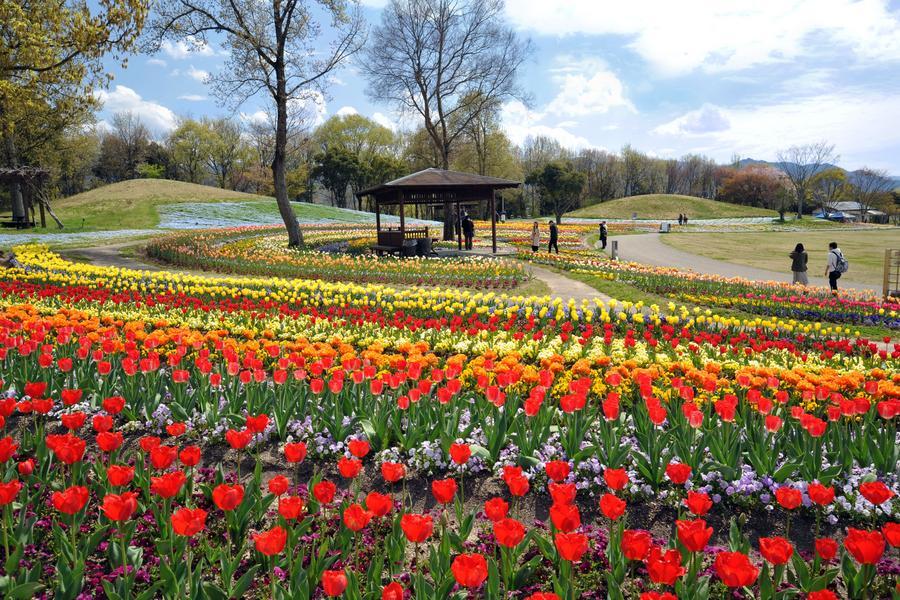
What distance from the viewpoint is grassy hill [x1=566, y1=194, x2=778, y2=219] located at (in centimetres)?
7906

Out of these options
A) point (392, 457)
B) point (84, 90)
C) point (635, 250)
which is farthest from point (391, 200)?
point (392, 457)

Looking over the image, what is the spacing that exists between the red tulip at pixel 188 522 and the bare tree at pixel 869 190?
109 meters

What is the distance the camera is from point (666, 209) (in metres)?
82.7

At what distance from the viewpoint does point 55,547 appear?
9.08 ft

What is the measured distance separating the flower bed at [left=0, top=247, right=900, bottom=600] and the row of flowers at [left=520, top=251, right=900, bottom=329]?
470cm

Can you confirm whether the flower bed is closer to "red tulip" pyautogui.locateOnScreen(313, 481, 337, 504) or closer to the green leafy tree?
"red tulip" pyautogui.locateOnScreen(313, 481, 337, 504)

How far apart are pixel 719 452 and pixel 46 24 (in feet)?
67.5

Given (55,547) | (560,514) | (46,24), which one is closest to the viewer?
(560,514)

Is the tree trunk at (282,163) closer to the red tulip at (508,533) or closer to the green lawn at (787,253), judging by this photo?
the green lawn at (787,253)

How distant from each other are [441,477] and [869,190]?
12083 cm

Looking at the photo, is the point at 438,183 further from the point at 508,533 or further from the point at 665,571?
the point at 665,571

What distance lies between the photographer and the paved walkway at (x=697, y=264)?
19.4 metres

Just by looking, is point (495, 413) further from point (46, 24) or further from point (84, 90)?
point (46, 24)

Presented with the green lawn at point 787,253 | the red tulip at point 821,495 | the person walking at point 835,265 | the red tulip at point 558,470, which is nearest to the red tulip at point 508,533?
the red tulip at point 558,470
